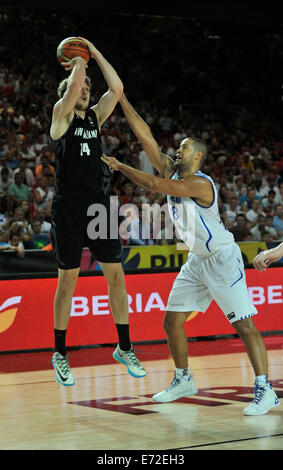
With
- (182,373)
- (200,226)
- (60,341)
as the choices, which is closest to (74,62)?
(200,226)

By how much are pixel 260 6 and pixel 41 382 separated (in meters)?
9.31

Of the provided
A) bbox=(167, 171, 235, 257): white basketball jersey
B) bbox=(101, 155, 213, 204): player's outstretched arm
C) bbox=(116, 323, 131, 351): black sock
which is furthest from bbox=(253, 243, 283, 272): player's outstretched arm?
bbox=(116, 323, 131, 351): black sock

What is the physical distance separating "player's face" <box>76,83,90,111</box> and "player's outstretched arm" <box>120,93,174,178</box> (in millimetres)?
392

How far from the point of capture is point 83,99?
639cm

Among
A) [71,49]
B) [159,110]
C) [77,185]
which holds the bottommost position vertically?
[77,185]

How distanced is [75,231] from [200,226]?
1.07 metres

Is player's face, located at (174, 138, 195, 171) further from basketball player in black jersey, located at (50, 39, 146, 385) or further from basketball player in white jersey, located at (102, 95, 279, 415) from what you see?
basketball player in black jersey, located at (50, 39, 146, 385)

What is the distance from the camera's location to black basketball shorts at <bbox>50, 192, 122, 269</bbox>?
638 centimetres

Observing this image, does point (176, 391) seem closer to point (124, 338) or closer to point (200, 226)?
point (124, 338)

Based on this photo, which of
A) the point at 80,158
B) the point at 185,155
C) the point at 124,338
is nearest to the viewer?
the point at 80,158

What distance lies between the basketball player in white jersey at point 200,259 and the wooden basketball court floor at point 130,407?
19.8 inches

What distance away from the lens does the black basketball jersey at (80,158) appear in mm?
6297
